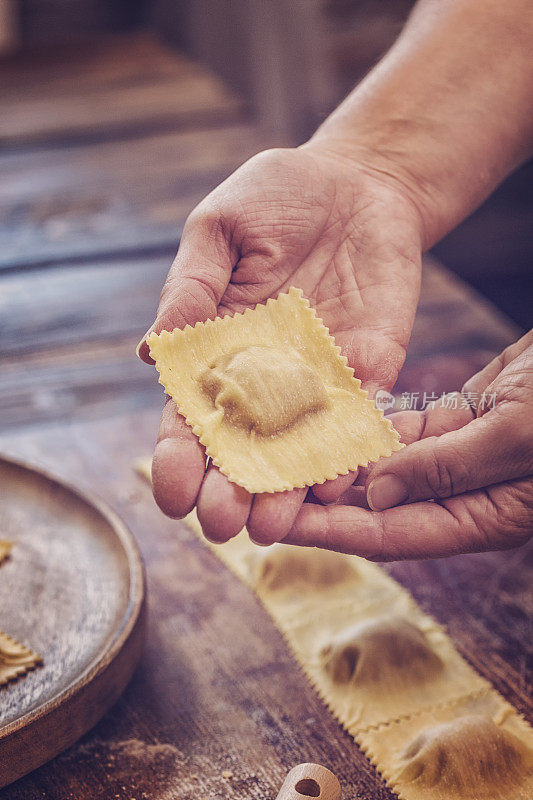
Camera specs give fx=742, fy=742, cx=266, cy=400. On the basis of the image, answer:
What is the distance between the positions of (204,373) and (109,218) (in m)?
1.62

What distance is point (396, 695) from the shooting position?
49.0 inches

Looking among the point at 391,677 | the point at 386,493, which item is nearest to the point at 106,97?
the point at 386,493

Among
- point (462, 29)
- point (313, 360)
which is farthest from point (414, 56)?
point (313, 360)

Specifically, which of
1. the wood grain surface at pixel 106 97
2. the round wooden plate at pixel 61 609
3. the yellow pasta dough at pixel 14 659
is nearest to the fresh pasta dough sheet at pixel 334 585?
the round wooden plate at pixel 61 609

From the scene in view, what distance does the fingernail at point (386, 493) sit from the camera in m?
1.16

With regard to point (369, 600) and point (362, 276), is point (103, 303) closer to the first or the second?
point (362, 276)

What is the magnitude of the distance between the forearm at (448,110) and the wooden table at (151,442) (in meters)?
0.53

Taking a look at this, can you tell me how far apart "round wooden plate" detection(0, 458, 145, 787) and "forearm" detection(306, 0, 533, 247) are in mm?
942

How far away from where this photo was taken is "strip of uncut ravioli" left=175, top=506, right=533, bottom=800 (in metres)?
1.10

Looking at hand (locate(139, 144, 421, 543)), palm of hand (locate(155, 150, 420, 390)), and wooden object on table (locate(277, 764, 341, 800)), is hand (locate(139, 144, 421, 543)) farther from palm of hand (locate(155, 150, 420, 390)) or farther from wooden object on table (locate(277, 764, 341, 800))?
wooden object on table (locate(277, 764, 341, 800))

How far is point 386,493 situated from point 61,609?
0.57 m

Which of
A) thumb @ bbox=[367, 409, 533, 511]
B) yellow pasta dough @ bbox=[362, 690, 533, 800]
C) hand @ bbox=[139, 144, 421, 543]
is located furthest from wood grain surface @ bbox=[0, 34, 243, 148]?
yellow pasta dough @ bbox=[362, 690, 533, 800]

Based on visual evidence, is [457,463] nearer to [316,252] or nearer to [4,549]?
[316,252]

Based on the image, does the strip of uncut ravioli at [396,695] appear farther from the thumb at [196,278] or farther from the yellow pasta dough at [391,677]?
the thumb at [196,278]
